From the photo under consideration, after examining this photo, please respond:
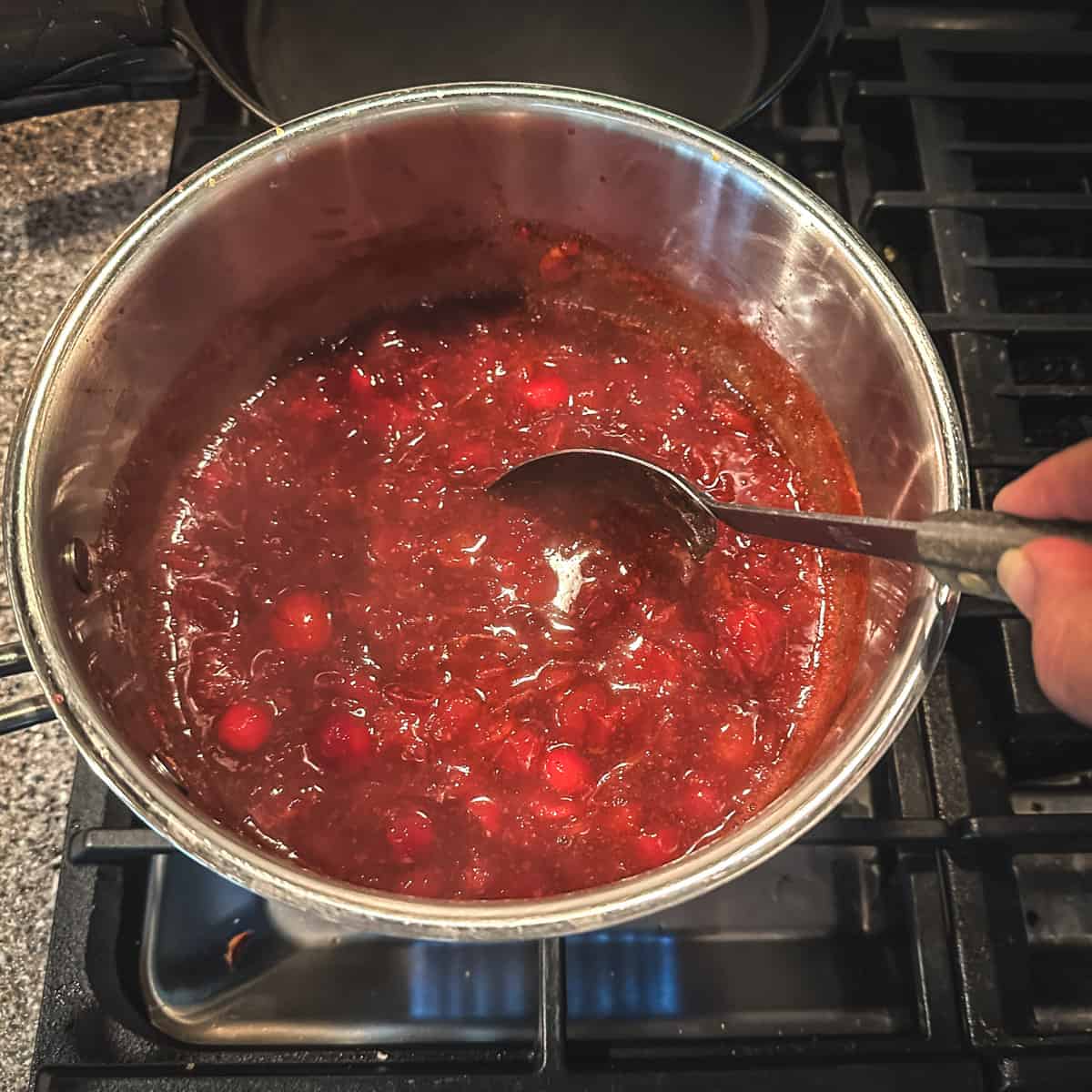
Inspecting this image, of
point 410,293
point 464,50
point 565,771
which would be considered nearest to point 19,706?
point 565,771

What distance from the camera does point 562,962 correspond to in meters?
1.13

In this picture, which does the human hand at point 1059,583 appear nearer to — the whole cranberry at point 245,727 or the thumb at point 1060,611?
the thumb at point 1060,611

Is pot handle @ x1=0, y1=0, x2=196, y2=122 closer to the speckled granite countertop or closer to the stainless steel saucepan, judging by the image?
the speckled granite countertop

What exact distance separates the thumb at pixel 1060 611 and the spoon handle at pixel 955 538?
0.03 meters

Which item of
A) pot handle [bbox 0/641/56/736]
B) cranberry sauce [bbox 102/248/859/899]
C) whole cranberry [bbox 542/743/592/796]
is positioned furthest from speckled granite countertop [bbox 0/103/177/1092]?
whole cranberry [bbox 542/743/592/796]

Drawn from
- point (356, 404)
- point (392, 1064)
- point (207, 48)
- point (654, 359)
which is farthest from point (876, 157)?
point (392, 1064)

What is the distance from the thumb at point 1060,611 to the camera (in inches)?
29.5

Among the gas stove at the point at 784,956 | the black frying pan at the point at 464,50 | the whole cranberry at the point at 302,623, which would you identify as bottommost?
the gas stove at the point at 784,956

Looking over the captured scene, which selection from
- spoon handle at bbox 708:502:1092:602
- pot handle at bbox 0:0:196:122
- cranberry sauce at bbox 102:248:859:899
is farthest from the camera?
pot handle at bbox 0:0:196:122

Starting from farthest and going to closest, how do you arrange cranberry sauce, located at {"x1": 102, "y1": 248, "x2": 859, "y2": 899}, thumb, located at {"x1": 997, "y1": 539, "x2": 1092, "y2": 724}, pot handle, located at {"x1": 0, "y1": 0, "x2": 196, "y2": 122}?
pot handle, located at {"x1": 0, "y1": 0, "x2": 196, "y2": 122} < cranberry sauce, located at {"x1": 102, "y1": 248, "x2": 859, "y2": 899} < thumb, located at {"x1": 997, "y1": 539, "x2": 1092, "y2": 724}

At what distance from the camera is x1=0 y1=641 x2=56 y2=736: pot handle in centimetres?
100

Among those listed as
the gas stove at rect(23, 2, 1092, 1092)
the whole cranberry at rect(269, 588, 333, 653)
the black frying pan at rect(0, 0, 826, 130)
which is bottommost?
the gas stove at rect(23, 2, 1092, 1092)

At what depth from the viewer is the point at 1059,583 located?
78 cm

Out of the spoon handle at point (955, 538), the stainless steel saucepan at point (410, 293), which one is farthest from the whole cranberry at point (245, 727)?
the spoon handle at point (955, 538)
